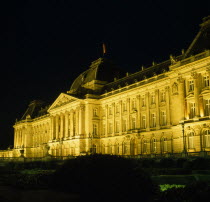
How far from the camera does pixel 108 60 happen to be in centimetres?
8750

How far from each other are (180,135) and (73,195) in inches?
1455

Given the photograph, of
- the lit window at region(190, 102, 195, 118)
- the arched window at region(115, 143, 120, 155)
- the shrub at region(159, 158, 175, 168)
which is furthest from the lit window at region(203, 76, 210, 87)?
the arched window at region(115, 143, 120, 155)

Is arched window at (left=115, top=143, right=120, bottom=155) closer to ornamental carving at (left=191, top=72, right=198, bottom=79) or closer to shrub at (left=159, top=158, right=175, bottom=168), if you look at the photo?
ornamental carving at (left=191, top=72, right=198, bottom=79)

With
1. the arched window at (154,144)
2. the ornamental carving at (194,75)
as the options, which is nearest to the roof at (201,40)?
the ornamental carving at (194,75)

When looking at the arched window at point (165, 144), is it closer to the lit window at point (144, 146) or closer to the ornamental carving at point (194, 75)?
the lit window at point (144, 146)

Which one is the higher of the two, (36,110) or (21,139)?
(36,110)

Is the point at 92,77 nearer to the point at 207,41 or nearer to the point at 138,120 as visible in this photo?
the point at 138,120

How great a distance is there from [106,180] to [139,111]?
50.6m

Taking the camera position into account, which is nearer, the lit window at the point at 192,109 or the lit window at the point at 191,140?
the lit window at the point at 191,140

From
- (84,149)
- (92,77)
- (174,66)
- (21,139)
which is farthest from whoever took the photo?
(21,139)

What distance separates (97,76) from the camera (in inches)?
3219

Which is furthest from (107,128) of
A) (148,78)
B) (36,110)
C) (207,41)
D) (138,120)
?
(36,110)

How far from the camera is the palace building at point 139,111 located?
47181 millimetres

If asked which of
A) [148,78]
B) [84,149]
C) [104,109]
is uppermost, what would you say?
[148,78]
